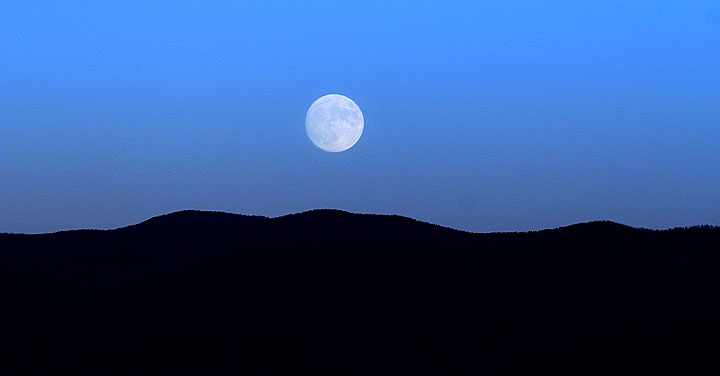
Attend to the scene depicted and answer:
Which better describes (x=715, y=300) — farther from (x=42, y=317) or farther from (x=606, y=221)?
(x=42, y=317)

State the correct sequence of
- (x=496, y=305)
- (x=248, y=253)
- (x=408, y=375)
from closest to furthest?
(x=408, y=375) → (x=496, y=305) → (x=248, y=253)

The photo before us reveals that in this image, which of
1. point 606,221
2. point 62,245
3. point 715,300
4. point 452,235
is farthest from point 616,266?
point 62,245

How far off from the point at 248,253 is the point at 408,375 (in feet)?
56.0

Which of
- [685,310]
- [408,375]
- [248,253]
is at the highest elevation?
[248,253]

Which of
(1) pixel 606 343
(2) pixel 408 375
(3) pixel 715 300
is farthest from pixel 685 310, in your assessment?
(2) pixel 408 375

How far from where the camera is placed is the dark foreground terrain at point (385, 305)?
Result: 2442 cm

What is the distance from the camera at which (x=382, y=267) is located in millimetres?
34750

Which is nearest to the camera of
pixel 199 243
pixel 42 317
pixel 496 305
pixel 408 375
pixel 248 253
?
pixel 408 375

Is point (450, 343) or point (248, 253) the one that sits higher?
point (248, 253)

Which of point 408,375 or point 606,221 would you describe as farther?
point 606,221

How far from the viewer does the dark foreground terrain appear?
24.4 m

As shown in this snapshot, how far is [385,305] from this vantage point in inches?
1181

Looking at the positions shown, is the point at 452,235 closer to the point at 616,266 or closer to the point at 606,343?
the point at 616,266

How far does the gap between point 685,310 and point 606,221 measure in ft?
58.7
